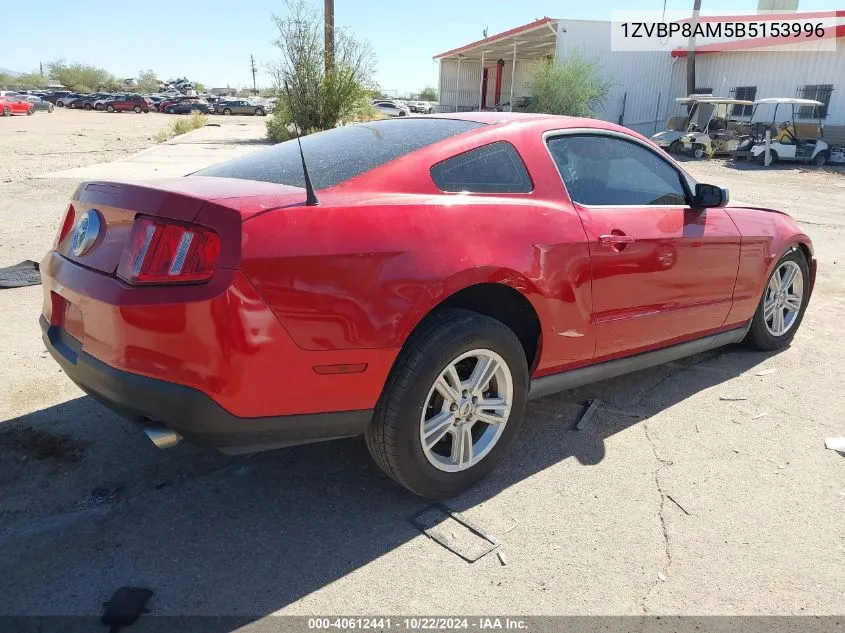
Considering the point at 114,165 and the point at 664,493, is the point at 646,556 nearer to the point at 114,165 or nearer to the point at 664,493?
the point at 664,493

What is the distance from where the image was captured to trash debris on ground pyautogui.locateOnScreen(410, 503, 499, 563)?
2602mm

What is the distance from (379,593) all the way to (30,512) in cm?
149

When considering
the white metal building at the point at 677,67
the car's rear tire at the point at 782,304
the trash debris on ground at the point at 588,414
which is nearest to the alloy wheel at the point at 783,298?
the car's rear tire at the point at 782,304

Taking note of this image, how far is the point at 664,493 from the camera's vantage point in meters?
3.05

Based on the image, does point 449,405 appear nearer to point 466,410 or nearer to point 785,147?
point 466,410

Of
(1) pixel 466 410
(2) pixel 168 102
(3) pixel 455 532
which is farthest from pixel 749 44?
(2) pixel 168 102

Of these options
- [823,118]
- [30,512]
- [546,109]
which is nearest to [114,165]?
[30,512]

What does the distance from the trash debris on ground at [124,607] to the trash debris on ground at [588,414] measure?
230 centimetres

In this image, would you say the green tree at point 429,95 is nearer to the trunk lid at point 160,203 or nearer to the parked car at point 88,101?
the parked car at point 88,101

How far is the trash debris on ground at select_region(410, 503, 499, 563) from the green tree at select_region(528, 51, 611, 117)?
89.2ft

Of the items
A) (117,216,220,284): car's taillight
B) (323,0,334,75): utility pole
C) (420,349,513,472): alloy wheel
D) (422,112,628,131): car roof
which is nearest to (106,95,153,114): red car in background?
(323,0,334,75): utility pole

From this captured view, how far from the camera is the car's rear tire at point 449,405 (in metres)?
2.62

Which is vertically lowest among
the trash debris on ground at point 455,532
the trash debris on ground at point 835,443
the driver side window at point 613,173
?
the trash debris on ground at point 835,443

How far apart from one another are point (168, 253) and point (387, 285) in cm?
77
